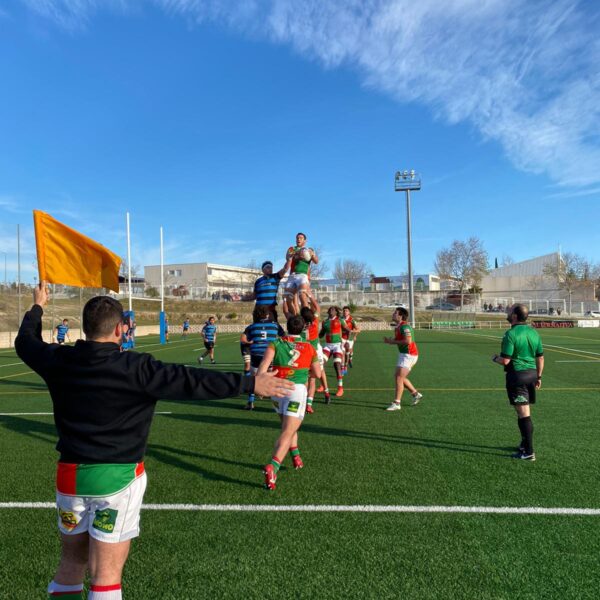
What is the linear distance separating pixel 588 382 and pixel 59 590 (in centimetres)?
1420

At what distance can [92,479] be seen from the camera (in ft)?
8.21

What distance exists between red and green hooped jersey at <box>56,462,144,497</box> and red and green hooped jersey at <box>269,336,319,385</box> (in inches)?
125

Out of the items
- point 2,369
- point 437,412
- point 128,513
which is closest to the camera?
point 128,513

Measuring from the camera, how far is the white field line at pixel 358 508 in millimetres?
4625

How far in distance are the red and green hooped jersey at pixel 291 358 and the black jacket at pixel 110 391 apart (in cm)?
303

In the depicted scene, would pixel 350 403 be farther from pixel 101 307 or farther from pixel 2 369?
pixel 2 369

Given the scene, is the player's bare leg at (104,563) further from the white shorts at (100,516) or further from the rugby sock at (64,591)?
the rugby sock at (64,591)

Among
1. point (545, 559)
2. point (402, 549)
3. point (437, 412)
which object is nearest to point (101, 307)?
point (402, 549)

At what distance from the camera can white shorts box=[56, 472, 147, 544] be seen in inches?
97.3

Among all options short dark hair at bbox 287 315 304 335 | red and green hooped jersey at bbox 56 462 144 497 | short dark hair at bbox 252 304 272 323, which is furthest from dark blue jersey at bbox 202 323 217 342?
red and green hooped jersey at bbox 56 462 144 497

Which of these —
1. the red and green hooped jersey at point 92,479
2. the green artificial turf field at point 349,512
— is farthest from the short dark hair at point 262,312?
the red and green hooped jersey at point 92,479

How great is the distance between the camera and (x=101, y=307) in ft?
8.73

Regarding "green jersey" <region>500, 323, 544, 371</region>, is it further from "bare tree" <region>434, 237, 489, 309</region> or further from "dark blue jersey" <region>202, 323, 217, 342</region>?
"bare tree" <region>434, 237, 489, 309</region>

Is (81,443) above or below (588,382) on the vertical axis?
above
